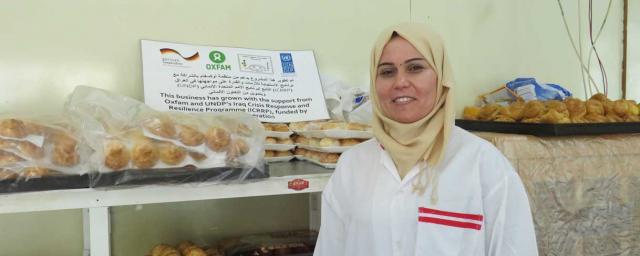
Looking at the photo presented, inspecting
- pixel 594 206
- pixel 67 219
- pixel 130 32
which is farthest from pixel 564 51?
pixel 67 219

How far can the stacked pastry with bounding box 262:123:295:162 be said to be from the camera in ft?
5.12

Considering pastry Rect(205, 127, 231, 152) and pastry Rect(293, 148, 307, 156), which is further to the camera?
pastry Rect(293, 148, 307, 156)

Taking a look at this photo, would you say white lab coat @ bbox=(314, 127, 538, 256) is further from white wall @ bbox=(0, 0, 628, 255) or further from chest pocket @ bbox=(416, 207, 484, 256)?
white wall @ bbox=(0, 0, 628, 255)

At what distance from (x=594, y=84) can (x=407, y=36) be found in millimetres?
1931

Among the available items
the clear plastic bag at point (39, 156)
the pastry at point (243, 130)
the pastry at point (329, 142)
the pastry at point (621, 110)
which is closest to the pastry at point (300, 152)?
the pastry at point (329, 142)

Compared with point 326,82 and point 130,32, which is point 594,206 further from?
point 130,32

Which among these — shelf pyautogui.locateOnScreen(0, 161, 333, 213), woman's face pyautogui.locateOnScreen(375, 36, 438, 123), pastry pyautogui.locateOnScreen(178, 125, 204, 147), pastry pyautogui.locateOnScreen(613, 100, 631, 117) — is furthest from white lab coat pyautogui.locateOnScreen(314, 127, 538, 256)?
pastry pyautogui.locateOnScreen(613, 100, 631, 117)

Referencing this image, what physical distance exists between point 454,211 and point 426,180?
0.10m

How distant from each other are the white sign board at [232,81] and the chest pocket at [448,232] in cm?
81

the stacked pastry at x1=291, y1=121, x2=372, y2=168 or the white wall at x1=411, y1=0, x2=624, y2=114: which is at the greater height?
the white wall at x1=411, y1=0, x2=624, y2=114

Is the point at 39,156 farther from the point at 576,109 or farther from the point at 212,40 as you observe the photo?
the point at 576,109

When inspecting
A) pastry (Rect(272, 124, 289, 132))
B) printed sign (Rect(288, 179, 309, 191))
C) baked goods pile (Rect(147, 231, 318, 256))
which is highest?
pastry (Rect(272, 124, 289, 132))

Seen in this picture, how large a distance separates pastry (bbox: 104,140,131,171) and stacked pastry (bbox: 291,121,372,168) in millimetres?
617

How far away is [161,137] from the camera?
1153mm
